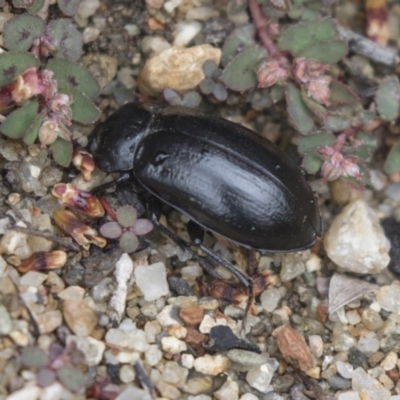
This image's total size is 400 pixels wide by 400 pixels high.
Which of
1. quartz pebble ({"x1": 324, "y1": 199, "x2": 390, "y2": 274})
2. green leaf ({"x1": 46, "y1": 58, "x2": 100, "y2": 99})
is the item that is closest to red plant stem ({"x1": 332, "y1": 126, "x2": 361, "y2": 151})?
quartz pebble ({"x1": 324, "y1": 199, "x2": 390, "y2": 274})

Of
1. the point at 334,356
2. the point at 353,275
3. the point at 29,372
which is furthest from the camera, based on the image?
the point at 353,275

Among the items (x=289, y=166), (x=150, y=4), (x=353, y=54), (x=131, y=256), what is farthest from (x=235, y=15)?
(x=131, y=256)

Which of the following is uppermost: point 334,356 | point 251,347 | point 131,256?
point 131,256

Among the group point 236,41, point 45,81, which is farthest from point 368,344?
point 45,81

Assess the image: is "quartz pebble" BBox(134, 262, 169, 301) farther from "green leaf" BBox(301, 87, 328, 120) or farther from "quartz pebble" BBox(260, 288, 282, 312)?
"green leaf" BBox(301, 87, 328, 120)

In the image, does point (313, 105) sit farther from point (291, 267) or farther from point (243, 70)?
point (291, 267)

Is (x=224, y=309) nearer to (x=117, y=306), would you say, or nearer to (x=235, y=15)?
(x=117, y=306)
